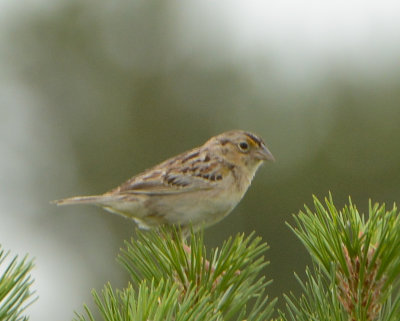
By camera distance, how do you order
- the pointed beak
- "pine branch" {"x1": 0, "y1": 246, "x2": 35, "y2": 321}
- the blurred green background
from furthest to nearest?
1. the blurred green background
2. the pointed beak
3. "pine branch" {"x1": 0, "y1": 246, "x2": 35, "y2": 321}

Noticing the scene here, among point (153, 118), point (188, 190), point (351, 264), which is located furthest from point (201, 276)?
point (153, 118)

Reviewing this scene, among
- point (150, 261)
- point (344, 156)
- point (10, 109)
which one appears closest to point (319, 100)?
point (344, 156)

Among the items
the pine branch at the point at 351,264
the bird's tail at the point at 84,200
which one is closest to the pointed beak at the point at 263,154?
the bird's tail at the point at 84,200

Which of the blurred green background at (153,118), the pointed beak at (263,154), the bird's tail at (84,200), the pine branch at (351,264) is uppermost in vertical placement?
the blurred green background at (153,118)

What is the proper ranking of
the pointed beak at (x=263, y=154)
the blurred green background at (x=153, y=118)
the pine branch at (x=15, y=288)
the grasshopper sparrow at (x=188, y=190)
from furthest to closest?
the blurred green background at (x=153, y=118)
the pointed beak at (x=263, y=154)
the grasshopper sparrow at (x=188, y=190)
the pine branch at (x=15, y=288)

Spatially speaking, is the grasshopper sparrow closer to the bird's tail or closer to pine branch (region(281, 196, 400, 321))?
the bird's tail

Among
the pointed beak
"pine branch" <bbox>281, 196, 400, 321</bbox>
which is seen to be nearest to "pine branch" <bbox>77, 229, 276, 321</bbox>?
"pine branch" <bbox>281, 196, 400, 321</bbox>

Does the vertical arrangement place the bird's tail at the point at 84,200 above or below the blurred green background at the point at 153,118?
below

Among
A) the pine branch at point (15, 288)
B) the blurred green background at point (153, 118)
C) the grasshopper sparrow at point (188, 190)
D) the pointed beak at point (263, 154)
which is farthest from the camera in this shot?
the blurred green background at point (153, 118)

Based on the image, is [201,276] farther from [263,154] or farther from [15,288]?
[263,154]

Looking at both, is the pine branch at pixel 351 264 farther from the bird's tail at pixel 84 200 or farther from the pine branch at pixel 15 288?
the bird's tail at pixel 84 200
